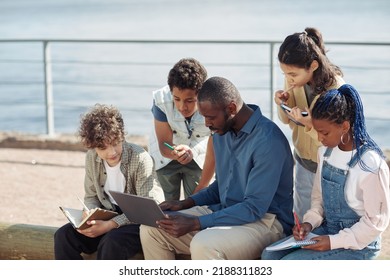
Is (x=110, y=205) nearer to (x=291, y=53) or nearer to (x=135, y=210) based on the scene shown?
(x=135, y=210)

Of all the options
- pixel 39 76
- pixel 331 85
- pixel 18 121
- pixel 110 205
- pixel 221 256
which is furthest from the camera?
pixel 39 76

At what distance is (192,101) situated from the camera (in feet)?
17.6

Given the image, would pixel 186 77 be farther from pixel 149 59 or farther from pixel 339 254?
pixel 149 59

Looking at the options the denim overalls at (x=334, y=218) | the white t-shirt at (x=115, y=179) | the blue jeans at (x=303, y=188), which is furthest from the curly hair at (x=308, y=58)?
the white t-shirt at (x=115, y=179)

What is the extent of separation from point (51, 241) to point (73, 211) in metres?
0.30

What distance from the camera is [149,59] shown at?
19359 mm

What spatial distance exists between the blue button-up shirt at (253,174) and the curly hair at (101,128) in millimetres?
573

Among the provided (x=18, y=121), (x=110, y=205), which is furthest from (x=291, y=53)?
(x=18, y=121)

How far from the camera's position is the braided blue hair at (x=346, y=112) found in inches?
172

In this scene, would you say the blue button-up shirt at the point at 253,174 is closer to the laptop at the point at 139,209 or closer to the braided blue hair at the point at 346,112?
the laptop at the point at 139,209

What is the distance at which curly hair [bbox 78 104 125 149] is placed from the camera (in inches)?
198

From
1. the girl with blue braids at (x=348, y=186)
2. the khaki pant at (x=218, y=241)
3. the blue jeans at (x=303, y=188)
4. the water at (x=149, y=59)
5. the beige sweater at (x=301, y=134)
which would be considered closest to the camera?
the girl with blue braids at (x=348, y=186)

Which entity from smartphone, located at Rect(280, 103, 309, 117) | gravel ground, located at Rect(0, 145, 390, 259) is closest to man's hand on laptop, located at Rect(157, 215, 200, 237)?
smartphone, located at Rect(280, 103, 309, 117)

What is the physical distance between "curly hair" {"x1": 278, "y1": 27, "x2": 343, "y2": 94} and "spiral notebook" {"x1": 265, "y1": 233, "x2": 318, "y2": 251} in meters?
0.86
